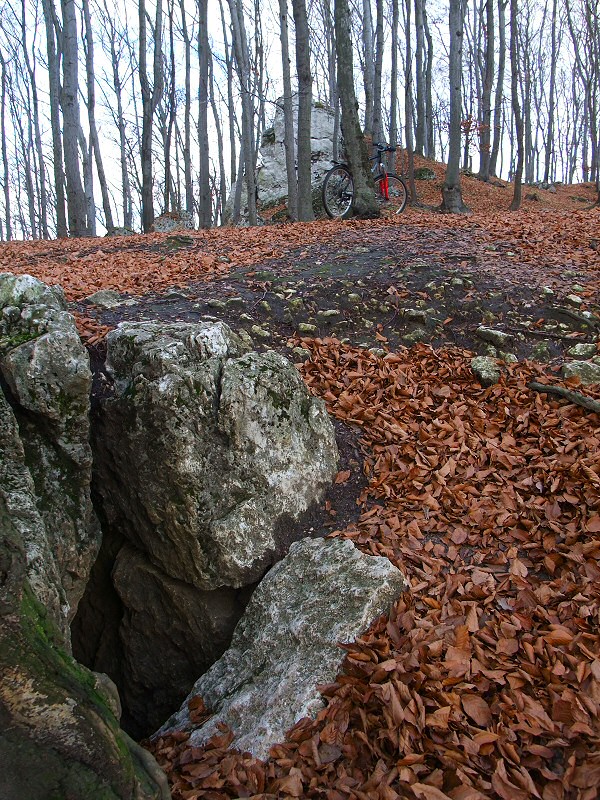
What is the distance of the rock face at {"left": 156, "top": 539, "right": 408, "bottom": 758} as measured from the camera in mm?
2705

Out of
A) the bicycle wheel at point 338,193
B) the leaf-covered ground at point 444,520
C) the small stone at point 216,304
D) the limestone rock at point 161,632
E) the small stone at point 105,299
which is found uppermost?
the bicycle wheel at point 338,193

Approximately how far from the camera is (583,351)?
4789 mm

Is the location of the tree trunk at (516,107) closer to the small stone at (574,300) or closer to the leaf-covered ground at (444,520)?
the leaf-covered ground at (444,520)

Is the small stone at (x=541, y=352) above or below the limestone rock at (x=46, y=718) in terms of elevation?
above

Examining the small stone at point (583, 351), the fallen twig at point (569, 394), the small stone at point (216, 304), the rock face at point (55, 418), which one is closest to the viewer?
the rock face at point (55, 418)

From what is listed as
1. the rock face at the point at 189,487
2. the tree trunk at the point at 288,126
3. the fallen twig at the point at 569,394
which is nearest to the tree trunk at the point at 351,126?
the tree trunk at the point at 288,126

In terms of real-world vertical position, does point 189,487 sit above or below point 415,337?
below

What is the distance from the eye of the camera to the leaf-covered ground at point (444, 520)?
222 centimetres

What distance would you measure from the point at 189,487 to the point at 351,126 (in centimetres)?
899

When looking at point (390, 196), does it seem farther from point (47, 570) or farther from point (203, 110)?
point (47, 570)

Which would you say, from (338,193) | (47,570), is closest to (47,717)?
(47,570)

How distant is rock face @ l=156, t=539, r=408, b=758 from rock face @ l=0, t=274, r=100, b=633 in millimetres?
1048

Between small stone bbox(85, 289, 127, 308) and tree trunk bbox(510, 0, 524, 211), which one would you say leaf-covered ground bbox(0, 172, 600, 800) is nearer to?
small stone bbox(85, 289, 127, 308)

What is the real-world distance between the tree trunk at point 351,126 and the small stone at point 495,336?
6.06 metres
